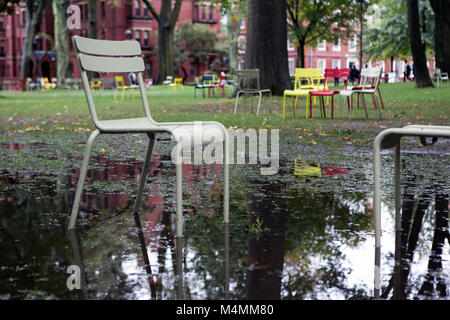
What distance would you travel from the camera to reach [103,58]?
14.8 feet

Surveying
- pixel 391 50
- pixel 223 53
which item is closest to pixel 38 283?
pixel 391 50

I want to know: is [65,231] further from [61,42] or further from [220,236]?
[61,42]

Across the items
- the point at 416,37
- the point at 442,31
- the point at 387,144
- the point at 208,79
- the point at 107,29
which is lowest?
the point at 387,144

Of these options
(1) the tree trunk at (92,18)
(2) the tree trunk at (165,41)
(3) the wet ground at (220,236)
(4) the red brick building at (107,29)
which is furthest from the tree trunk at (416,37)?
(4) the red brick building at (107,29)

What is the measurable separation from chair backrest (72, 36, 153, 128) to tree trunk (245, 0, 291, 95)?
1479 cm

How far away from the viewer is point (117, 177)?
655 centimetres

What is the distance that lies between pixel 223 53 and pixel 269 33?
53.6 metres

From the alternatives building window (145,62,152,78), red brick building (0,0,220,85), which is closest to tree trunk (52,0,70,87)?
red brick building (0,0,220,85)

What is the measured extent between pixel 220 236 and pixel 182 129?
0.70m

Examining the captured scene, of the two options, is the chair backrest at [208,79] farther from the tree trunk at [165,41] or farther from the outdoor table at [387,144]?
the outdoor table at [387,144]

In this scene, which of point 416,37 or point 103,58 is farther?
point 416,37

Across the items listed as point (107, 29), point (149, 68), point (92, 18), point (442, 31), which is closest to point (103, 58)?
point (442, 31)

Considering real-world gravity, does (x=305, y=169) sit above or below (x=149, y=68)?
below

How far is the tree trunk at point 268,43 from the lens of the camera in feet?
63.3
